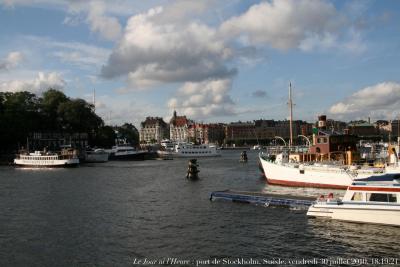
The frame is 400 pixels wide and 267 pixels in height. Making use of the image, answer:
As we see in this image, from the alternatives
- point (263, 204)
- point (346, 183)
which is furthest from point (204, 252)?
point (346, 183)

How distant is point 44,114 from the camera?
152250 millimetres

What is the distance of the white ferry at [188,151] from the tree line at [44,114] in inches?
1046

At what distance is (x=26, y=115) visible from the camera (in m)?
140

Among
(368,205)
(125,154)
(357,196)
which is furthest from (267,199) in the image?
(125,154)

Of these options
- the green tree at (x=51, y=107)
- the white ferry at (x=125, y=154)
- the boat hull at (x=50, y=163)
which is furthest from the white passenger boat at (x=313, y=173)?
the green tree at (x=51, y=107)

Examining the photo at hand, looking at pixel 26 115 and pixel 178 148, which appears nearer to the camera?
pixel 26 115

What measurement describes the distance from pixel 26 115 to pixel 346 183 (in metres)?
117

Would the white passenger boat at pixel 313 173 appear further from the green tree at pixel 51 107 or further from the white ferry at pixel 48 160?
the green tree at pixel 51 107

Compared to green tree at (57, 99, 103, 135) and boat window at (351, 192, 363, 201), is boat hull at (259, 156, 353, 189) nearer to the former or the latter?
boat window at (351, 192, 363, 201)

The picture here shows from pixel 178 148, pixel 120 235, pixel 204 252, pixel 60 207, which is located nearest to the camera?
pixel 204 252

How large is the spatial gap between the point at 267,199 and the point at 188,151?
4927 inches

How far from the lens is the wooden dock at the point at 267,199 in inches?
1459

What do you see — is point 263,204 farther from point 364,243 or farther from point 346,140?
point 346,140

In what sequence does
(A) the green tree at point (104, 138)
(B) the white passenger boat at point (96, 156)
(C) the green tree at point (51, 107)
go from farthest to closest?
(A) the green tree at point (104, 138), (C) the green tree at point (51, 107), (B) the white passenger boat at point (96, 156)
